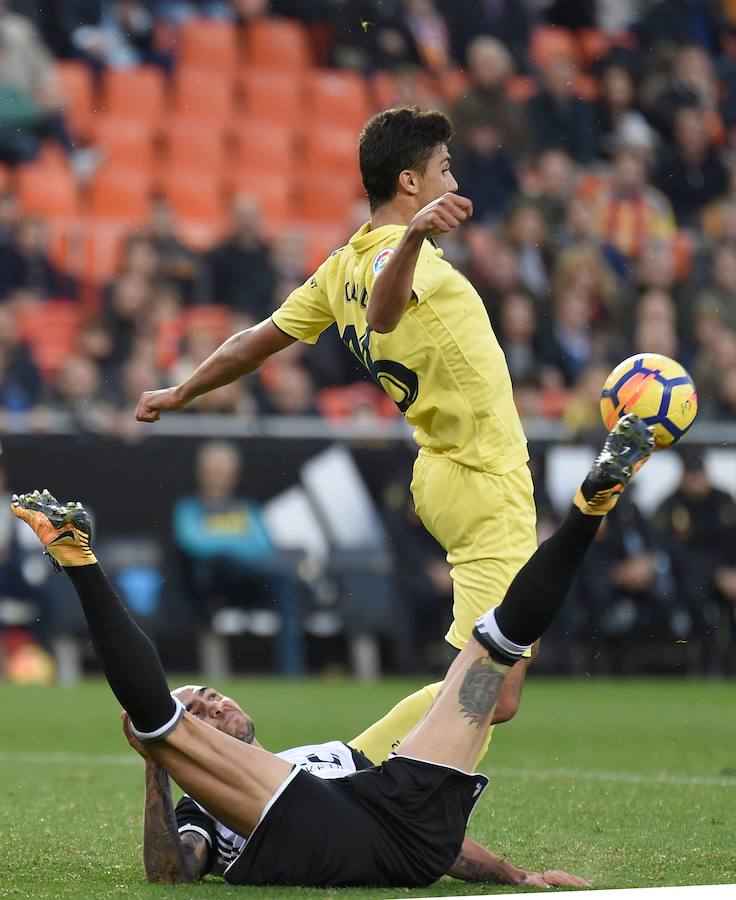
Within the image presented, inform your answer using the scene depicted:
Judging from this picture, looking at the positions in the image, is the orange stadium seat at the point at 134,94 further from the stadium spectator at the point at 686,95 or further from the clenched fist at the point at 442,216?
the clenched fist at the point at 442,216

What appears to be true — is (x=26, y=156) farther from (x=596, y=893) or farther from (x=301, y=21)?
(x=596, y=893)

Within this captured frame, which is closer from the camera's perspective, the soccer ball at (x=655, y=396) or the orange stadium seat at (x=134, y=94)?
the soccer ball at (x=655, y=396)

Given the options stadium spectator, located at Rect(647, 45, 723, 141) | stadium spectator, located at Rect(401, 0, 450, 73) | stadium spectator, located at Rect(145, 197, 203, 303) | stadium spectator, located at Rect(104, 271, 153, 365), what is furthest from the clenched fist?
stadium spectator, located at Rect(647, 45, 723, 141)

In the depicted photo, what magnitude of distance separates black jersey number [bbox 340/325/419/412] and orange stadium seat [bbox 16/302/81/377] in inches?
354

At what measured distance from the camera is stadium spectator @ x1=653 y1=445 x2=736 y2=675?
13.2 meters

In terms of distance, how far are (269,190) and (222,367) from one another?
11.7 m

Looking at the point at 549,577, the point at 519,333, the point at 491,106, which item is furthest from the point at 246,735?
the point at 491,106

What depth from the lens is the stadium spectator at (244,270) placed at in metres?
14.4

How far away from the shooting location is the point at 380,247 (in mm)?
5199

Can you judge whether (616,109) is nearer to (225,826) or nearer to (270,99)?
(270,99)

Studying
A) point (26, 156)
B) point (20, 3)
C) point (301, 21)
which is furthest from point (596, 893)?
point (301, 21)

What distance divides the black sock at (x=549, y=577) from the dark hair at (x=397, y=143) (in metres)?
1.31

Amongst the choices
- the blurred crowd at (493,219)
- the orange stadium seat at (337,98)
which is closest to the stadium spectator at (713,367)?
the blurred crowd at (493,219)

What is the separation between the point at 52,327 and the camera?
1445cm
